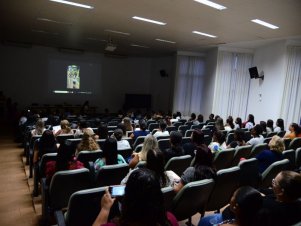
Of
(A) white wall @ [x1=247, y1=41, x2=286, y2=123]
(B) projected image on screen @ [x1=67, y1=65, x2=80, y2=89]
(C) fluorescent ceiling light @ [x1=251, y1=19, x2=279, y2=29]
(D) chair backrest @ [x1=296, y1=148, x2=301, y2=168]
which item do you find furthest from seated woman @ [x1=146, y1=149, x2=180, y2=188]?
(B) projected image on screen @ [x1=67, y1=65, x2=80, y2=89]

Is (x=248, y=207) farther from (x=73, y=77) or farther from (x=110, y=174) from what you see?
(x=73, y=77)

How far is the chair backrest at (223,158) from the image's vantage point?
12.7 feet

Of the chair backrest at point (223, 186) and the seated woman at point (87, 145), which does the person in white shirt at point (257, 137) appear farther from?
the seated woman at point (87, 145)

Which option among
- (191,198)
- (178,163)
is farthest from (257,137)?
(191,198)

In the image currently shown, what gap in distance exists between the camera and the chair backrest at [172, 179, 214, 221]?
2.29m

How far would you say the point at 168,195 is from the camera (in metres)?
2.25

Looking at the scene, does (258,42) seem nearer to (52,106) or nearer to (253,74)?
(253,74)

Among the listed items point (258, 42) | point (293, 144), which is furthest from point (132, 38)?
point (293, 144)

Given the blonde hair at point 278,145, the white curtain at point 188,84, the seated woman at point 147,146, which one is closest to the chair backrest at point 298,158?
the blonde hair at point 278,145

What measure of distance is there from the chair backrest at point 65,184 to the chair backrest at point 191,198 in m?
1.09

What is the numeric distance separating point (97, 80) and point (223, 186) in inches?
532

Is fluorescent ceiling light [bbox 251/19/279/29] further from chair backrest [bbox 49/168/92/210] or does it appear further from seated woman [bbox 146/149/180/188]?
chair backrest [bbox 49/168/92/210]

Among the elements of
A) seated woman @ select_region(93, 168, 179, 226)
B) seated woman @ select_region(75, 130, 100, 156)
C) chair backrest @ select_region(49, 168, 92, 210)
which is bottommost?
chair backrest @ select_region(49, 168, 92, 210)

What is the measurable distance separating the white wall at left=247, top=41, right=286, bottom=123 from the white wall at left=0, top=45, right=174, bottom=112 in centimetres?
512
